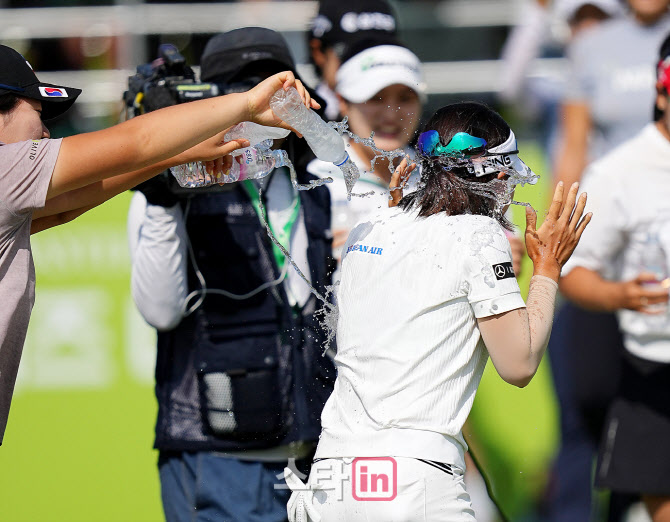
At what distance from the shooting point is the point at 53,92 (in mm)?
2885

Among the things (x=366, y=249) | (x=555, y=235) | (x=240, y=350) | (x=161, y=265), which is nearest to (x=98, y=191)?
(x=161, y=265)

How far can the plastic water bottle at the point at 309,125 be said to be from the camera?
2.83 metres

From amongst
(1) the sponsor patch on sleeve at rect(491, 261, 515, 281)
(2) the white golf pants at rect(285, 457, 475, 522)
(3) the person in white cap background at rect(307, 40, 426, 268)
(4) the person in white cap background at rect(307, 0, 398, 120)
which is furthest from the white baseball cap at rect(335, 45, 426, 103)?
(2) the white golf pants at rect(285, 457, 475, 522)

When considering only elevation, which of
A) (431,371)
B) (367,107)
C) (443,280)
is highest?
(367,107)

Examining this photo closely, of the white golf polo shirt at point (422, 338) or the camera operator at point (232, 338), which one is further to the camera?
the camera operator at point (232, 338)

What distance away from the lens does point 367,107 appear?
14.3 feet

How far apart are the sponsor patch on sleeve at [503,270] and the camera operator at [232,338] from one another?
1.12m

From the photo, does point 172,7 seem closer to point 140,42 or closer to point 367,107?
point 140,42

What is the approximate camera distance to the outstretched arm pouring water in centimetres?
268

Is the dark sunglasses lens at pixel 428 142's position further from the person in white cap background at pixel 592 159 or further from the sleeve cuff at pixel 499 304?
the person in white cap background at pixel 592 159

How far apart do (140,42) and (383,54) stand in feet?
8.57

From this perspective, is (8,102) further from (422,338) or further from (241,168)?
(422,338)

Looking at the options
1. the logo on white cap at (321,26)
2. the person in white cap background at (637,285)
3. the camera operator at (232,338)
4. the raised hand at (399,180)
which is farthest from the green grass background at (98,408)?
the raised hand at (399,180)

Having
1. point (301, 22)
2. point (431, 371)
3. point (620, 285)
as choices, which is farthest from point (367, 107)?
point (301, 22)
